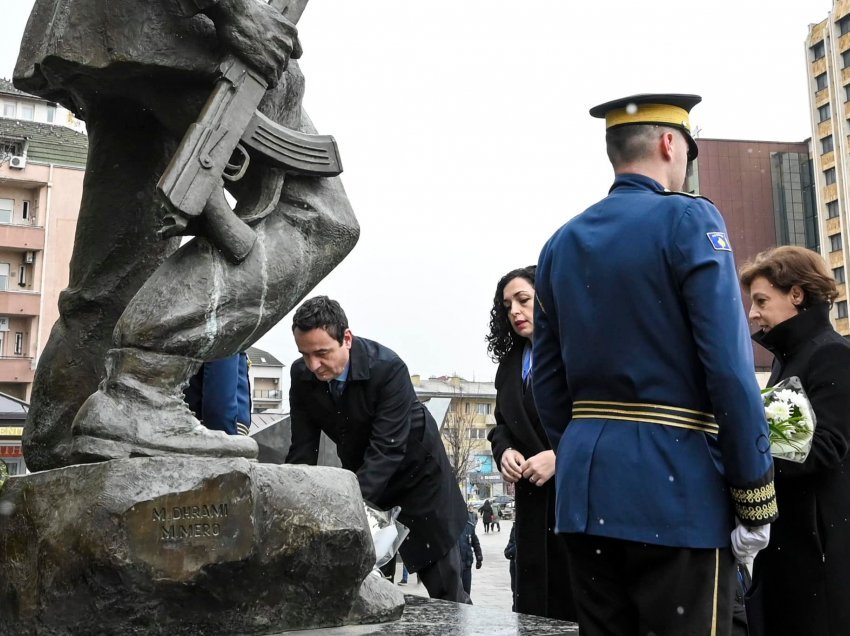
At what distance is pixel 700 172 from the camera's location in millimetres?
70812

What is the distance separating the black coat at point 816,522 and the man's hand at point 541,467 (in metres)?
0.89

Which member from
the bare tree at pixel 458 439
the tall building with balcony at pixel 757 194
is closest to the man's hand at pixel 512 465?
the bare tree at pixel 458 439

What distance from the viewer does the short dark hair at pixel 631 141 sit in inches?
116

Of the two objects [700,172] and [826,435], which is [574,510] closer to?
[826,435]

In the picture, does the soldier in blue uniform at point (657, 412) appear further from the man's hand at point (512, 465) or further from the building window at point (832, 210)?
the building window at point (832, 210)

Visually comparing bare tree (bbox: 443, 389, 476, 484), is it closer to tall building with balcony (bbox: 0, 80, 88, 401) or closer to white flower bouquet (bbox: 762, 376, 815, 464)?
tall building with balcony (bbox: 0, 80, 88, 401)

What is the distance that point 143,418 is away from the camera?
3.12 meters

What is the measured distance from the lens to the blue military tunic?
2.52 metres

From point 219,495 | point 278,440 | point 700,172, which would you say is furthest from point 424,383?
point 219,495

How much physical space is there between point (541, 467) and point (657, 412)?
1.79 metres

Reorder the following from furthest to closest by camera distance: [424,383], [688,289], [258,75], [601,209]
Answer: [424,383] < [258,75] < [601,209] < [688,289]

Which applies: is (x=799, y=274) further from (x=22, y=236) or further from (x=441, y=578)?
(x=22, y=236)

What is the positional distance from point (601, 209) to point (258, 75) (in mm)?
1300

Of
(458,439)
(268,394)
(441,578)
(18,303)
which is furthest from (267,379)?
(441,578)
